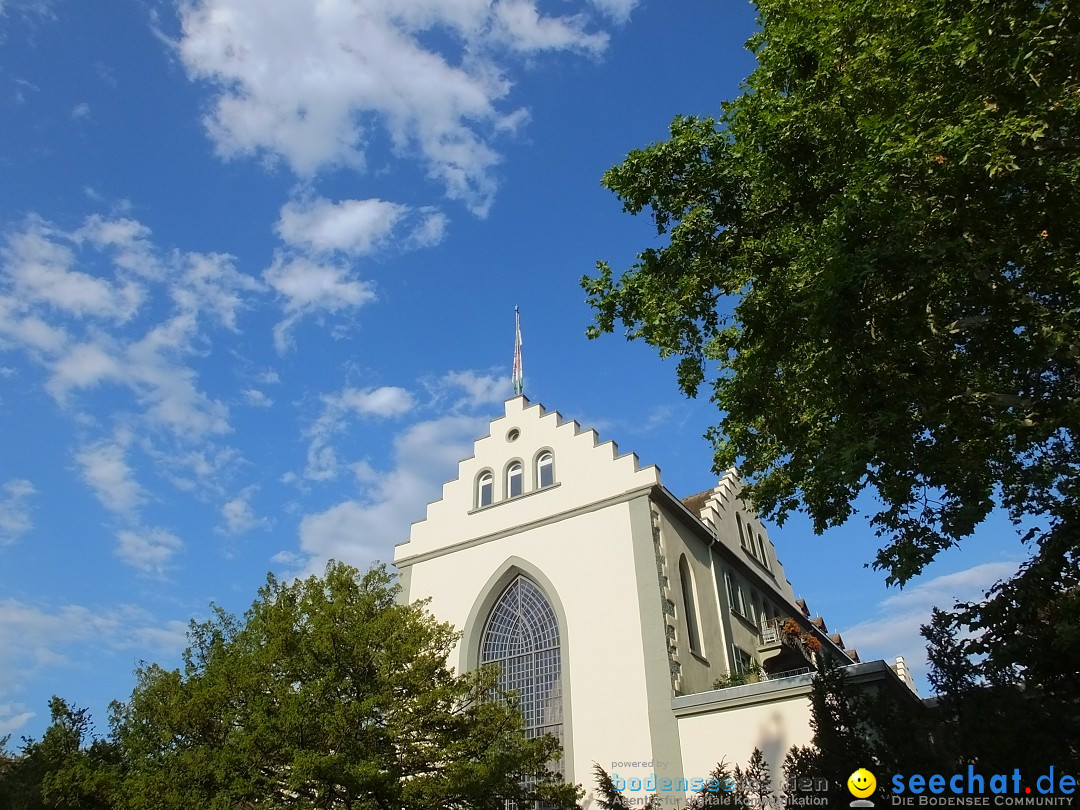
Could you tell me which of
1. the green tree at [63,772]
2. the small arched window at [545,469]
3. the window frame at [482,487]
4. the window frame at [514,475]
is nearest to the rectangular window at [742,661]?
the small arched window at [545,469]

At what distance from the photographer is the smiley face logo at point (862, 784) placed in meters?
9.03

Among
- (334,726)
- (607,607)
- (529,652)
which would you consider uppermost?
(607,607)

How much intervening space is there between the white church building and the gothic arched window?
4 cm

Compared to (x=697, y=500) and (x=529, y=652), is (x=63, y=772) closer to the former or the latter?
(x=529, y=652)

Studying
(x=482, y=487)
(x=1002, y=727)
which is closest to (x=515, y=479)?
(x=482, y=487)

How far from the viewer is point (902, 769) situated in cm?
902

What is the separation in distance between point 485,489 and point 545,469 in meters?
2.56

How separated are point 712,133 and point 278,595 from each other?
1348 centimetres

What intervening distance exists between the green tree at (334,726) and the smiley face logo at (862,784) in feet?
21.2

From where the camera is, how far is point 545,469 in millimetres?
25172

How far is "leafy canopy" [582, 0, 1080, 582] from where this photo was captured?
1030cm

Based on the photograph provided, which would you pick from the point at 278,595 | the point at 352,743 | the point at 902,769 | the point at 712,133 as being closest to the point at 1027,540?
the point at 902,769

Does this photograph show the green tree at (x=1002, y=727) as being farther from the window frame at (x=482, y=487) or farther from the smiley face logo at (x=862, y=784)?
the window frame at (x=482, y=487)

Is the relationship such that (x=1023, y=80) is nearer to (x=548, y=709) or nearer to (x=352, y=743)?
(x=352, y=743)
